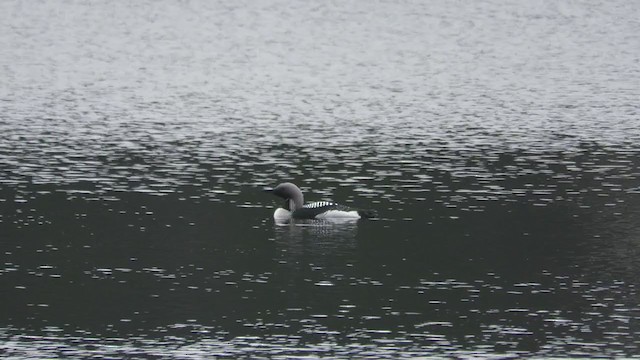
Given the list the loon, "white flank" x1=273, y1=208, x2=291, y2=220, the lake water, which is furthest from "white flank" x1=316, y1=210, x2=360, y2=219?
"white flank" x1=273, y1=208, x2=291, y2=220

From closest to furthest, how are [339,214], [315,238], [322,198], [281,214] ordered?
1. [315,238]
2. [339,214]
3. [281,214]
4. [322,198]

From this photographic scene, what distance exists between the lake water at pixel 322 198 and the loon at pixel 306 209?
288 mm

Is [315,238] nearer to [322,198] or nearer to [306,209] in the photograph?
[306,209]

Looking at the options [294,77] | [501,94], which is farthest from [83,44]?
[501,94]

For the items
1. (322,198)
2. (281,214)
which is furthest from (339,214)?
(322,198)

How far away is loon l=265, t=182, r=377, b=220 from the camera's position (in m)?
27.3

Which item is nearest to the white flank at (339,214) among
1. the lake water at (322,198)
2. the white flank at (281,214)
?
the lake water at (322,198)

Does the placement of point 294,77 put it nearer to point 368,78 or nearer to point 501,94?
point 368,78

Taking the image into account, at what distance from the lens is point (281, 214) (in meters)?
27.7

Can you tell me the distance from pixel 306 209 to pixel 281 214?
1.53 feet

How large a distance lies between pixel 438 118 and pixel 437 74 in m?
12.5

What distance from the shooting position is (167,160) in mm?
34469

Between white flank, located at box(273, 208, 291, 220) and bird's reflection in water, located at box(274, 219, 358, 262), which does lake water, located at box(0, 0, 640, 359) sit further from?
white flank, located at box(273, 208, 291, 220)

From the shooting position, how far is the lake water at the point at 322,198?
19453 millimetres
